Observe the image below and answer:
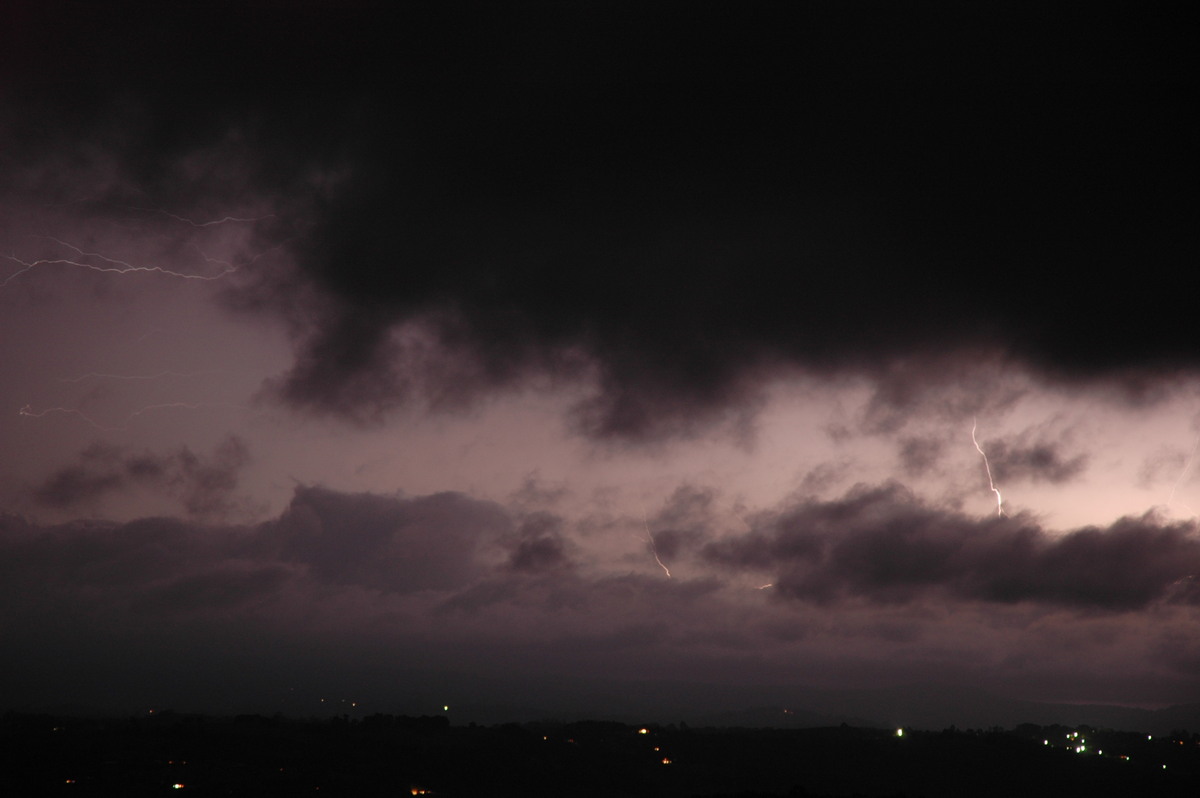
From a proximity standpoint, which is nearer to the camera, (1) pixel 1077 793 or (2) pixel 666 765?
(1) pixel 1077 793

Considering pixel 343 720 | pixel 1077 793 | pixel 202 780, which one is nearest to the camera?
pixel 202 780

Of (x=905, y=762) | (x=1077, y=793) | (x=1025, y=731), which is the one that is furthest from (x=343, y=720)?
(x=1025, y=731)

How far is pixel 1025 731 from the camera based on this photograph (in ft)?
636

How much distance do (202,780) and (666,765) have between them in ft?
206

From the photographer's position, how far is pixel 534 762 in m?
121

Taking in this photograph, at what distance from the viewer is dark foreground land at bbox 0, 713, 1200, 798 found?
3531 inches

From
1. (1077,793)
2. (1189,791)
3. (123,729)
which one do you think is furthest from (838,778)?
(123,729)

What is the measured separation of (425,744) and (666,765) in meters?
34.4

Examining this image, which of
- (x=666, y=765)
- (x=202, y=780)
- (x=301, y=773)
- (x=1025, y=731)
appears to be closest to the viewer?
(x=202, y=780)

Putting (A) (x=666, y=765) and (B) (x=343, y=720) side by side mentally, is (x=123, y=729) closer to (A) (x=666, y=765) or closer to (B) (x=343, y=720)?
(B) (x=343, y=720)

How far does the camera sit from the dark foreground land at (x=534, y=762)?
89.7 metres

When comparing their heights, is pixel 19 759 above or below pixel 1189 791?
above

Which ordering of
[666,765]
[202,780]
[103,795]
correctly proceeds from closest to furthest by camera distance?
[103,795] < [202,780] < [666,765]

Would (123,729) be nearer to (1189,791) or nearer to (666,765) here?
(666,765)
